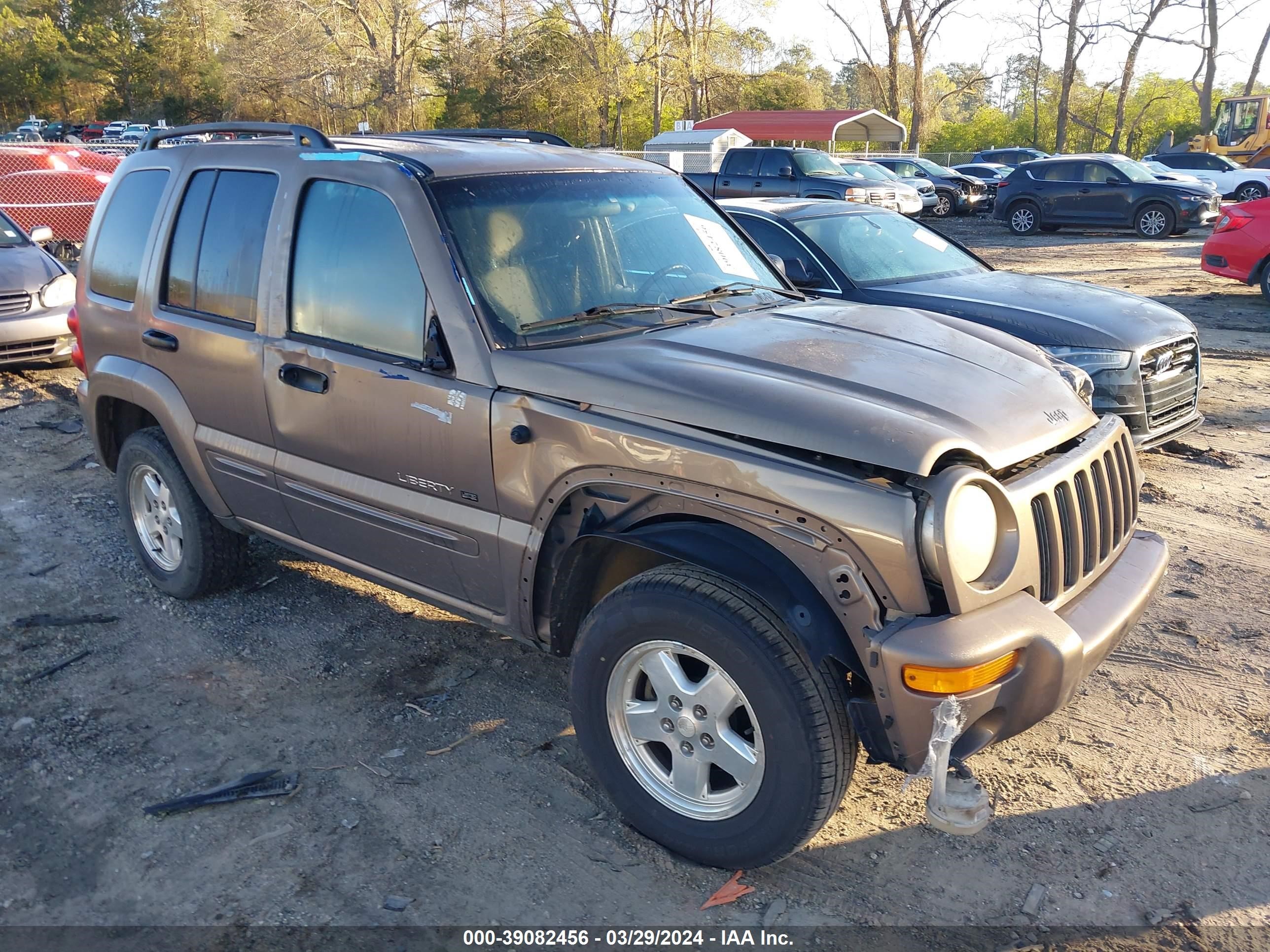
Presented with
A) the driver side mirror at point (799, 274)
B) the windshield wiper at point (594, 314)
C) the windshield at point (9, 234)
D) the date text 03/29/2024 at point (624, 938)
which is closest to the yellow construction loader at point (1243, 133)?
the driver side mirror at point (799, 274)


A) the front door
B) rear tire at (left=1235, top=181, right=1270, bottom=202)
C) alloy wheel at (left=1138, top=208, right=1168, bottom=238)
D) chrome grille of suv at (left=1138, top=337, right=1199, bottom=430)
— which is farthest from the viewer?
rear tire at (left=1235, top=181, right=1270, bottom=202)

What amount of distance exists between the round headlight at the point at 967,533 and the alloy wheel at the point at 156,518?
3514 mm

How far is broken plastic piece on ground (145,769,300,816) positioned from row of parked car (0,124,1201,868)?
2.55ft

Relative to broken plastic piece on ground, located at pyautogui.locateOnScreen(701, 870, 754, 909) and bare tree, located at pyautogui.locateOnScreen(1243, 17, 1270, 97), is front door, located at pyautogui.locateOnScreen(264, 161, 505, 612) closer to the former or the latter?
broken plastic piece on ground, located at pyautogui.locateOnScreen(701, 870, 754, 909)

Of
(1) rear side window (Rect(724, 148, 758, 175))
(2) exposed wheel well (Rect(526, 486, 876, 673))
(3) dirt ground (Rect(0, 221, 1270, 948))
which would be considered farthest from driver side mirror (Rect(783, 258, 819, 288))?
(1) rear side window (Rect(724, 148, 758, 175))

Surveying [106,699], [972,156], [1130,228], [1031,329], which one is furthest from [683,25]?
[106,699]

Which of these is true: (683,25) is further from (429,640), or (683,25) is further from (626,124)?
(429,640)

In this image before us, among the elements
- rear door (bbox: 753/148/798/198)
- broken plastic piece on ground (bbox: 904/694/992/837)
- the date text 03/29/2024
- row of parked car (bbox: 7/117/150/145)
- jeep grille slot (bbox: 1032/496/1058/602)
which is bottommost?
the date text 03/29/2024

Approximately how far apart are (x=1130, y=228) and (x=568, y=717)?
70.5 ft

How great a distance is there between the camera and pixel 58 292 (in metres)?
9.50

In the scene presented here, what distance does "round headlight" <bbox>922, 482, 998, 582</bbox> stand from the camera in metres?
2.57

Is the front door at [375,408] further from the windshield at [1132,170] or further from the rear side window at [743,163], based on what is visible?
the windshield at [1132,170]

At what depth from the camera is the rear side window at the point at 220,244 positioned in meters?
3.99

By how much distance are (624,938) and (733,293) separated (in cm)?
236
